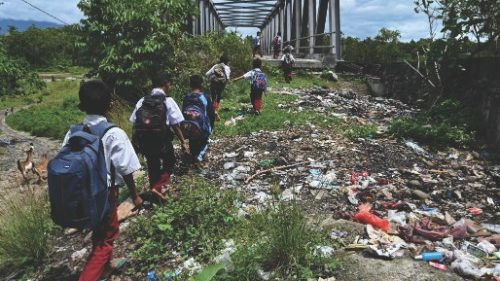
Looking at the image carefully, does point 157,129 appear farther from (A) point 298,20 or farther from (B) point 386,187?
(A) point 298,20

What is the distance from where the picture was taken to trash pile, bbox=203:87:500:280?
3.89 m

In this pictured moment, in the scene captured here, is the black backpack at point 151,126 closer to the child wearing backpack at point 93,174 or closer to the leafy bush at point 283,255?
the child wearing backpack at point 93,174

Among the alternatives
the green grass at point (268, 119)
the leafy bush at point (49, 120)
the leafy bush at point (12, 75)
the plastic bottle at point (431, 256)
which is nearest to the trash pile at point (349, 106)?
the green grass at point (268, 119)

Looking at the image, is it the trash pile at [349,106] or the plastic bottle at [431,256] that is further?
the trash pile at [349,106]

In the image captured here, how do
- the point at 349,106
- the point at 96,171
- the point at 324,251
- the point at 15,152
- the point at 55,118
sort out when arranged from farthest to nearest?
the point at 55,118
the point at 15,152
the point at 349,106
the point at 324,251
the point at 96,171

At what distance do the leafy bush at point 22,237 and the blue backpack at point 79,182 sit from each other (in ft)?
5.67

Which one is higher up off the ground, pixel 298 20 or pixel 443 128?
pixel 298 20

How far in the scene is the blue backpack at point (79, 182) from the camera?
2.94m

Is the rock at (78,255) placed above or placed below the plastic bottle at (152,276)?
below

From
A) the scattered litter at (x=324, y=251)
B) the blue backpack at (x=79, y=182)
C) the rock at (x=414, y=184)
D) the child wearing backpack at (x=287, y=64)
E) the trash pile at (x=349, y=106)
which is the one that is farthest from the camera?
the child wearing backpack at (x=287, y=64)

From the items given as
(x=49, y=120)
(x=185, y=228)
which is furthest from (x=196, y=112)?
(x=49, y=120)

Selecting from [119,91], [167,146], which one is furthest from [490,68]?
[119,91]

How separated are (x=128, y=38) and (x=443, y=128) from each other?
775cm

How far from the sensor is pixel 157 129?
4.69 meters
